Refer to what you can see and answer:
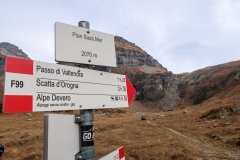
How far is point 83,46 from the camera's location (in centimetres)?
388

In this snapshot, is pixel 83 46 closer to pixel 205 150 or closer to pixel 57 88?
pixel 57 88

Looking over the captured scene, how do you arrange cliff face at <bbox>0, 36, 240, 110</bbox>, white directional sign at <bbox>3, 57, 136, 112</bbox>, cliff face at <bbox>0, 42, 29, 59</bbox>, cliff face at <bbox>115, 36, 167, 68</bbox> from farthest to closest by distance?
1. cliff face at <bbox>0, 42, 29, 59</bbox>
2. cliff face at <bbox>115, 36, 167, 68</bbox>
3. cliff face at <bbox>0, 36, 240, 110</bbox>
4. white directional sign at <bbox>3, 57, 136, 112</bbox>

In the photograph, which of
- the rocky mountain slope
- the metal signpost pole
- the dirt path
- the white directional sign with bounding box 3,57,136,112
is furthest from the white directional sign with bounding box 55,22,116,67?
the rocky mountain slope

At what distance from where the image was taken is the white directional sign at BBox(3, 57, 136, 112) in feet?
9.57

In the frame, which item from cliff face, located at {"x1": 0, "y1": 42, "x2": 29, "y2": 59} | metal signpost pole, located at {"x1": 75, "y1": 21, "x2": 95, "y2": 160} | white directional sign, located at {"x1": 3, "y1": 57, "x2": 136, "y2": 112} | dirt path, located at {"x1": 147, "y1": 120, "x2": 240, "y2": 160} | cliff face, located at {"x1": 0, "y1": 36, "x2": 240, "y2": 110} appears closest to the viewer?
white directional sign, located at {"x1": 3, "y1": 57, "x2": 136, "y2": 112}

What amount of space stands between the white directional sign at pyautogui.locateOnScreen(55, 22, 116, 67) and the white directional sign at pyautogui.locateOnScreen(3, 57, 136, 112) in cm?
14

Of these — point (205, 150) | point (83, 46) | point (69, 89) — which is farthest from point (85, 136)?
point (205, 150)

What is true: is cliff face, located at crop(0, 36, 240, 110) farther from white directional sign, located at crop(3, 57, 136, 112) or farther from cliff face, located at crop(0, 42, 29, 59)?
cliff face, located at crop(0, 42, 29, 59)

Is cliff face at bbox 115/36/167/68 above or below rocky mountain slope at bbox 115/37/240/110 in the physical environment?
above

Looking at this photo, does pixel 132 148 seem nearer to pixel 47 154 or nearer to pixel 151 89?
pixel 47 154

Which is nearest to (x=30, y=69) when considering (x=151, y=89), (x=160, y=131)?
(x=160, y=131)

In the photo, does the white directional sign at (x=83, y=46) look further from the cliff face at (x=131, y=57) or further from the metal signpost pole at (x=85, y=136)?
the cliff face at (x=131, y=57)

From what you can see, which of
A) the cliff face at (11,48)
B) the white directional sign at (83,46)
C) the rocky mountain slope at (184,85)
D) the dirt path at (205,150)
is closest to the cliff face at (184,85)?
the rocky mountain slope at (184,85)

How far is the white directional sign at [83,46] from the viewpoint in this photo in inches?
143
